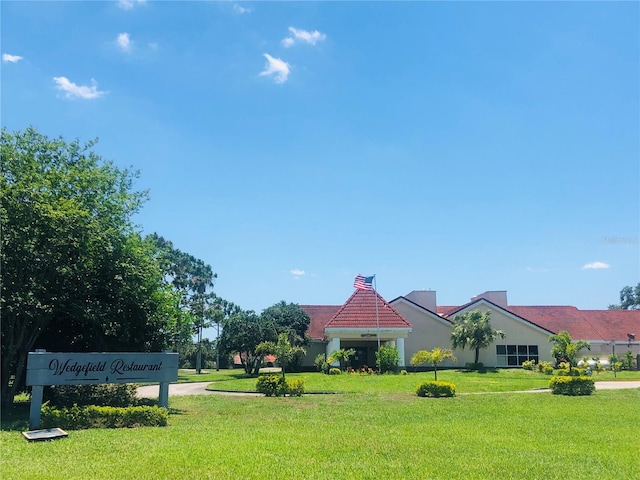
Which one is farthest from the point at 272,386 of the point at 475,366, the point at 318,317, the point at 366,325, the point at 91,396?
the point at 318,317

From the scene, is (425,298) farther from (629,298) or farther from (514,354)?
(629,298)

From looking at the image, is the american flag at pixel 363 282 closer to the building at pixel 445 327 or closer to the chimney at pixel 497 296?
the building at pixel 445 327

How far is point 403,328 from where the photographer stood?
115ft

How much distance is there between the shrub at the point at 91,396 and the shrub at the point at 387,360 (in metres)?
19.0

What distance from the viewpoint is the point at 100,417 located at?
39.3ft

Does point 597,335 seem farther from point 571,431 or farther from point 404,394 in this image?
point 571,431

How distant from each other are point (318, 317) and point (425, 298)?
977cm

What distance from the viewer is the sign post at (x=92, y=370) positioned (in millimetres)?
11859

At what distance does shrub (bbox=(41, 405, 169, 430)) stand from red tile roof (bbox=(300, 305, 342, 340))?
Result: 30478mm

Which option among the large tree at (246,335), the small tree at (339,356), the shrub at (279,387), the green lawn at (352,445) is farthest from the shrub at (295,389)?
the large tree at (246,335)

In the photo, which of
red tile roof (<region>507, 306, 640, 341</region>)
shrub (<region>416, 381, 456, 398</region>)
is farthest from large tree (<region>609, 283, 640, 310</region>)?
shrub (<region>416, 381, 456, 398</region>)

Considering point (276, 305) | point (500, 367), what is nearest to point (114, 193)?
point (276, 305)

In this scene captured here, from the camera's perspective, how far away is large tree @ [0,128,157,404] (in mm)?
14109

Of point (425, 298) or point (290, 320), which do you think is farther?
point (425, 298)
